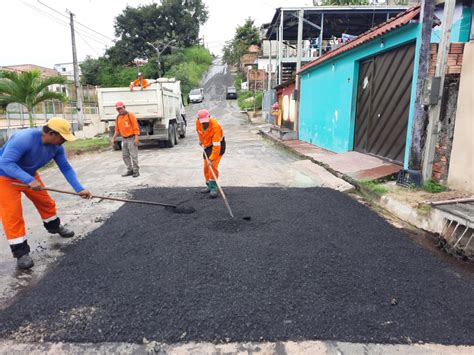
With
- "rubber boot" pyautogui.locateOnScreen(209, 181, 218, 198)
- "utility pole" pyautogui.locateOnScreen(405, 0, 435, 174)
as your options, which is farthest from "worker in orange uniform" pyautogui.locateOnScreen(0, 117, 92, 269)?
"utility pole" pyautogui.locateOnScreen(405, 0, 435, 174)

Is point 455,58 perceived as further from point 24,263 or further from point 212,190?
point 24,263

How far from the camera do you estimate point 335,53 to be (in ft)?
30.3

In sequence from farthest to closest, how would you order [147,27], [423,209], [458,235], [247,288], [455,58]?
1. [147,27]
2. [455,58]
3. [423,209]
4. [458,235]
5. [247,288]

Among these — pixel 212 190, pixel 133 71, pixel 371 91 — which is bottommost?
pixel 212 190

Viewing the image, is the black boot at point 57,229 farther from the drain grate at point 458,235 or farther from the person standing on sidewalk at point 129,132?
the drain grate at point 458,235

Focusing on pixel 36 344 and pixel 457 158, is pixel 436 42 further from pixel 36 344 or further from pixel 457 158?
pixel 36 344

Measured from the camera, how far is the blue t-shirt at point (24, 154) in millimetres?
3236

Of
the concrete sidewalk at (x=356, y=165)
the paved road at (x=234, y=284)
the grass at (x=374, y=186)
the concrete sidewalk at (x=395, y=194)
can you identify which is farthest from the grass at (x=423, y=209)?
the concrete sidewalk at (x=356, y=165)

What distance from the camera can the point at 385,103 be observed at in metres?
7.16

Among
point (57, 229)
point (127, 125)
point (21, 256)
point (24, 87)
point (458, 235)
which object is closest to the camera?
point (21, 256)

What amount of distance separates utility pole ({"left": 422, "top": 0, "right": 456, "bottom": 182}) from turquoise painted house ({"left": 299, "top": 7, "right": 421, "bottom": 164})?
0.78 meters

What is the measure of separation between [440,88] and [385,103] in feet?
7.68

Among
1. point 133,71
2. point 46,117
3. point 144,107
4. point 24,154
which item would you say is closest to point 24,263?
point 24,154

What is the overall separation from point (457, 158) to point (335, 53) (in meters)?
5.44
